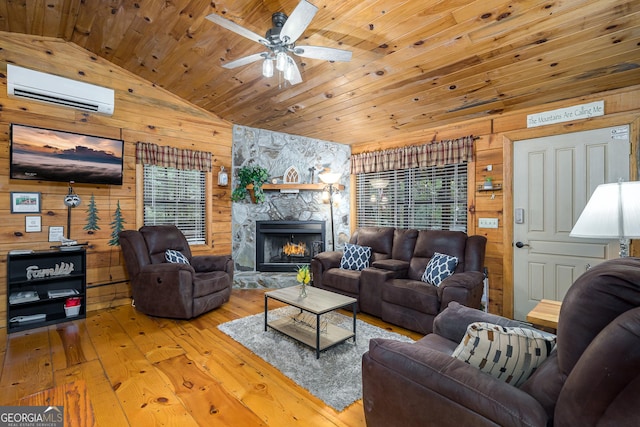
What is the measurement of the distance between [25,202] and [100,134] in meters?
1.10

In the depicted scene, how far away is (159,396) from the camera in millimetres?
2131

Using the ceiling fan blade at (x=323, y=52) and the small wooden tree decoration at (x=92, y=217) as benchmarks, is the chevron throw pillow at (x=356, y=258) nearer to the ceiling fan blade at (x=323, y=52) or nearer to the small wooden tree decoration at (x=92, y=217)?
the ceiling fan blade at (x=323, y=52)

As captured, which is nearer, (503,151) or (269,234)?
(503,151)

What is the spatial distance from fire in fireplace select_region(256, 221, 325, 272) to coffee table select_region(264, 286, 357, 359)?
186 centimetres

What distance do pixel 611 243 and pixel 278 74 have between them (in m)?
3.87

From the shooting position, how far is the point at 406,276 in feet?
13.0

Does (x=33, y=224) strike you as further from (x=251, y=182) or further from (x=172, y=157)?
(x=251, y=182)

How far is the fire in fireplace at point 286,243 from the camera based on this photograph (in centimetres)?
504

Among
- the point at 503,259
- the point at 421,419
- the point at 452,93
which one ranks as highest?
the point at 452,93

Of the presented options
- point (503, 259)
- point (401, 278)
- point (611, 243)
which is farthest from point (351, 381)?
point (611, 243)

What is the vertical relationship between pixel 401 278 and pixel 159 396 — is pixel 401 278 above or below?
above

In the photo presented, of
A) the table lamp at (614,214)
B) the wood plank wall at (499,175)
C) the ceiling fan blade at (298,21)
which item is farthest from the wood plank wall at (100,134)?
the table lamp at (614,214)

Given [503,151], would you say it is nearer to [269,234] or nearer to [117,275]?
[269,234]

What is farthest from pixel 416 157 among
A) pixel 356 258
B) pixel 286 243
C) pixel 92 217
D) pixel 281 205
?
pixel 92 217
